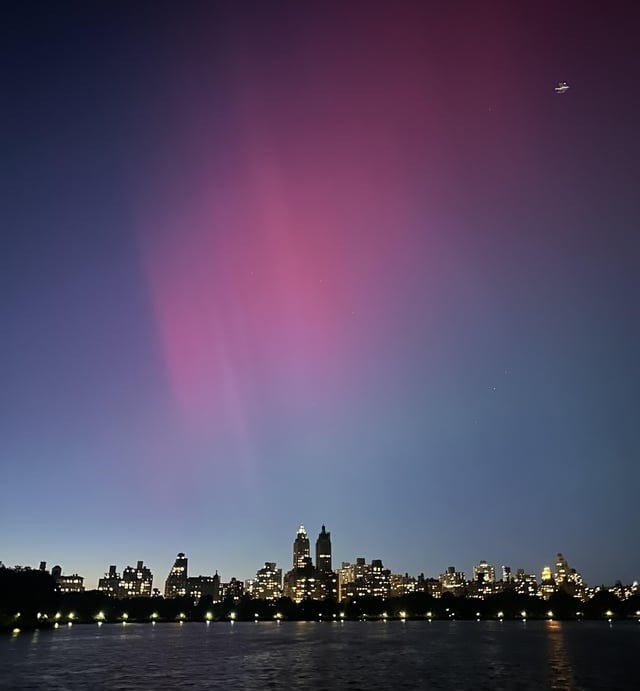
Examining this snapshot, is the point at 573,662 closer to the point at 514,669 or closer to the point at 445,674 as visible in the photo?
the point at 514,669

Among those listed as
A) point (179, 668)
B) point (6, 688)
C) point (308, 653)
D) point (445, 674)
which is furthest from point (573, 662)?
point (6, 688)

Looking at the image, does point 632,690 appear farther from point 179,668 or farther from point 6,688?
point 6,688

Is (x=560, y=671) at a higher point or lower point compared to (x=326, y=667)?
lower

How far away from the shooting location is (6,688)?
69.1 meters

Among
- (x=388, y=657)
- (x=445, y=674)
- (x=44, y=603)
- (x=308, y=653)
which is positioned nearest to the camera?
(x=445, y=674)

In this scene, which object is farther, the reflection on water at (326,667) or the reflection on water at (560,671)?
the reflection on water at (326,667)

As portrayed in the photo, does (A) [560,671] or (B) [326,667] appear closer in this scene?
(A) [560,671]

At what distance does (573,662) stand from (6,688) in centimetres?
8073

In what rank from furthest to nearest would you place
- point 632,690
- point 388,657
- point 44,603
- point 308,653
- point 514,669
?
point 44,603
point 308,653
point 388,657
point 514,669
point 632,690

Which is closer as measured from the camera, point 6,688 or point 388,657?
point 6,688

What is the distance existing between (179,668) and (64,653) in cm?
3489

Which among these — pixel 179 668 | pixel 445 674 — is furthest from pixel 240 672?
pixel 445 674

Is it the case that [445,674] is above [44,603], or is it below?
below

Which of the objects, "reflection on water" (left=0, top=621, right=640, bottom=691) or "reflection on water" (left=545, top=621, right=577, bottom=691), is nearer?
"reflection on water" (left=545, top=621, right=577, bottom=691)
